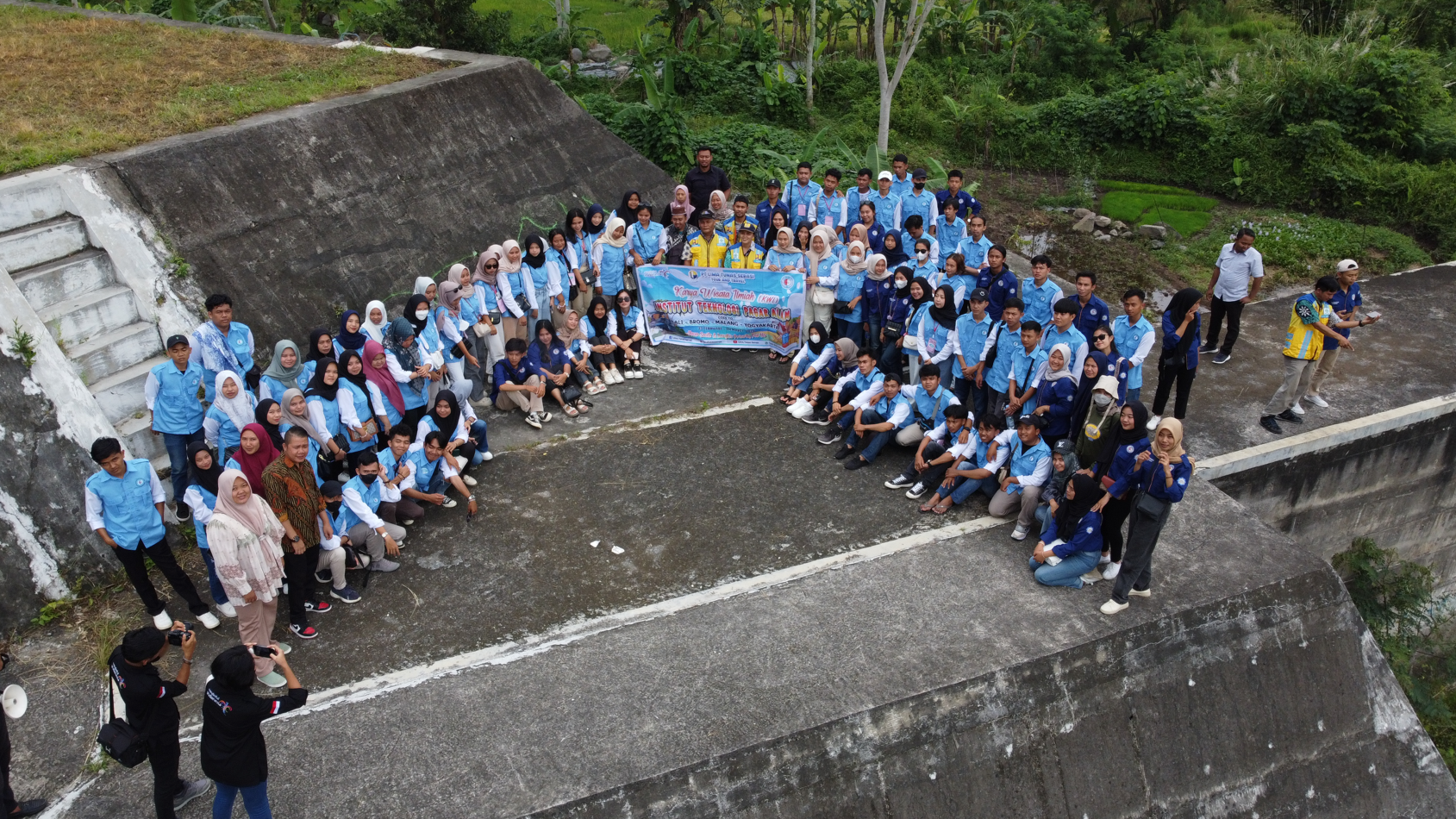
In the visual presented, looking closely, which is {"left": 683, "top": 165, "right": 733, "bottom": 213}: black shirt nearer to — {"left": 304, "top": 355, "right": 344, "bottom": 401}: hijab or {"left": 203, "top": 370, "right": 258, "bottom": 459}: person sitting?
{"left": 304, "top": 355, "right": 344, "bottom": 401}: hijab

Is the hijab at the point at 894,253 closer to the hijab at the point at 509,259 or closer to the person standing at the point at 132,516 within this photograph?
the hijab at the point at 509,259

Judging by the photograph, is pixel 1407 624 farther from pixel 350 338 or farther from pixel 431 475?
pixel 350 338

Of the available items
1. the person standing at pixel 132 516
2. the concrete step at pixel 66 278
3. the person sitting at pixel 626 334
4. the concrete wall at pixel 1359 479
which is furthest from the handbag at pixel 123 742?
the concrete wall at pixel 1359 479

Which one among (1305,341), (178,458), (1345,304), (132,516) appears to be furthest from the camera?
(1345,304)

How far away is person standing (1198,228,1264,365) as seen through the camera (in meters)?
9.51

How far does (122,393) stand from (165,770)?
3736 millimetres

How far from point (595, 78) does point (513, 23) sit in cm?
448

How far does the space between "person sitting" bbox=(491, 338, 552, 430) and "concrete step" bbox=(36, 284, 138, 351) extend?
2.95 meters

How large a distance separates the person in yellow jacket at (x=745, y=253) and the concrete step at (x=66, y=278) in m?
5.44

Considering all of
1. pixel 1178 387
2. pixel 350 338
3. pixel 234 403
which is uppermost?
pixel 350 338

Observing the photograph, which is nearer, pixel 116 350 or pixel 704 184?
pixel 116 350

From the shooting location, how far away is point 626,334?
998 centimetres

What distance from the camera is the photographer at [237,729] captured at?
464 centimetres

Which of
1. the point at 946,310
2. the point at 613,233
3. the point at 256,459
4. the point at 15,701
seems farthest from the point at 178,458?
the point at 946,310
